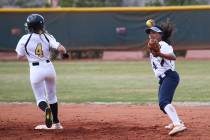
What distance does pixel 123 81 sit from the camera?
17.8 meters

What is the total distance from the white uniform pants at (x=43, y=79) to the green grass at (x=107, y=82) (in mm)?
4329

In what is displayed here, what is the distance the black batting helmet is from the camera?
862 cm

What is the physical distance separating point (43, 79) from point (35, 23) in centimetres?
87

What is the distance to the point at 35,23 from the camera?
8648 mm

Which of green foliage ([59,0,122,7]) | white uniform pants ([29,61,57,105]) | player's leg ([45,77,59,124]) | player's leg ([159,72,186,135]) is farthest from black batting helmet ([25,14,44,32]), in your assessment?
green foliage ([59,0,122,7])

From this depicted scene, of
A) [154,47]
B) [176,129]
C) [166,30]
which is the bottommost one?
[176,129]

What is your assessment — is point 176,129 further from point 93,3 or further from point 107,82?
point 93,3

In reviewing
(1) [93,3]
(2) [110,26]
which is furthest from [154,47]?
(1) [93,3]

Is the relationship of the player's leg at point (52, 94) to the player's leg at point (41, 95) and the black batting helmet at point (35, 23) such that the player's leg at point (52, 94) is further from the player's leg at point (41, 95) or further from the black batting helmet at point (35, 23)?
the black batting helmet at point (35, 23)

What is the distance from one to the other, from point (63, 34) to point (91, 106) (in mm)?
13763

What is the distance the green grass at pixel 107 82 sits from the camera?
→ 45.7ft

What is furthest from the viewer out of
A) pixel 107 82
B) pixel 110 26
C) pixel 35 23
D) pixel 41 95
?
pixel 110 26

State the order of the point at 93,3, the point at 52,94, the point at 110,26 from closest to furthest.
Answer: the point at 52,94 < the point at 110,26 < the point at 93,3

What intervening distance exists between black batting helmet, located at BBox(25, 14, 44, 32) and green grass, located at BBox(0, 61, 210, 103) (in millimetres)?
4736
